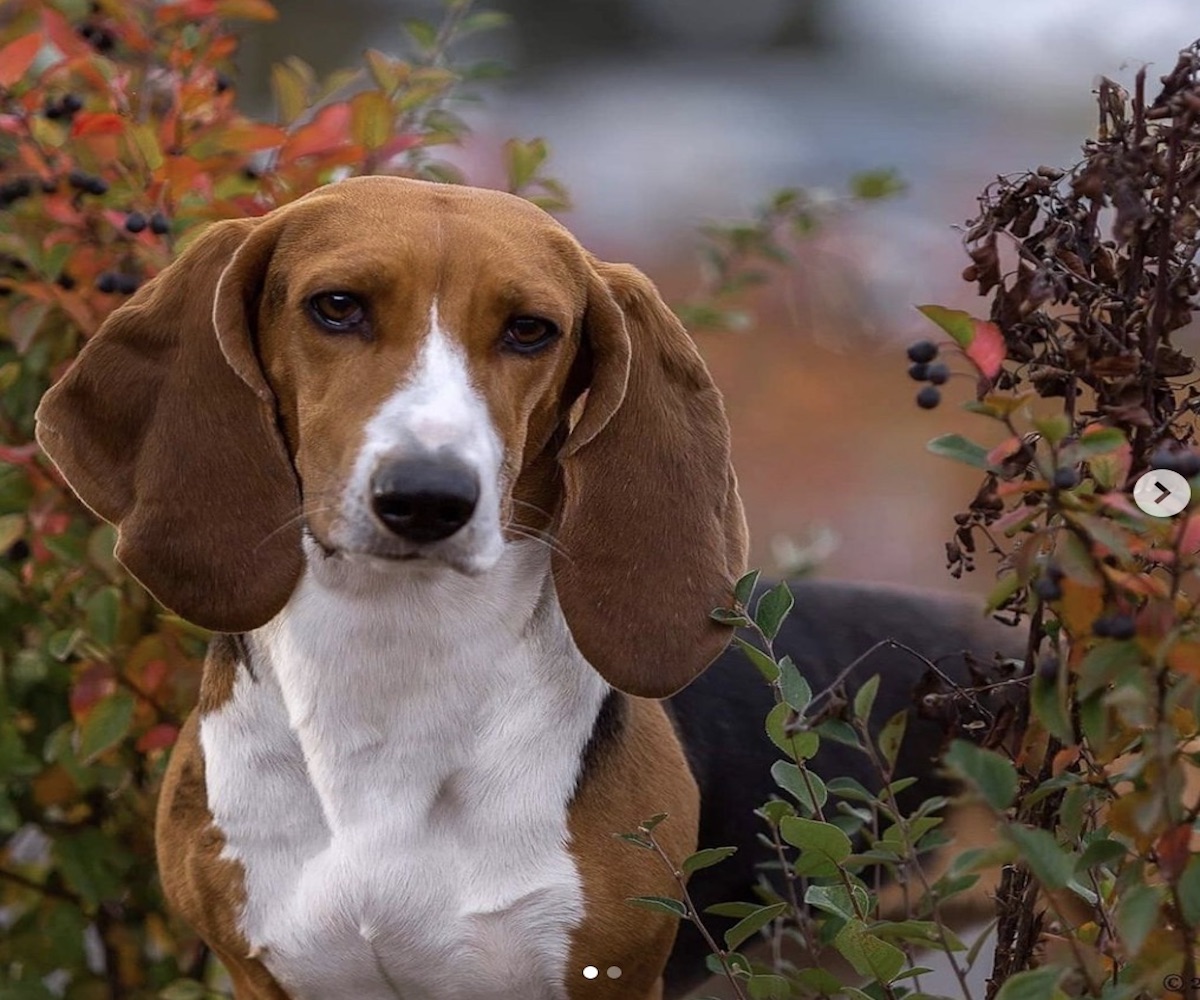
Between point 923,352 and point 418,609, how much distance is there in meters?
0.93

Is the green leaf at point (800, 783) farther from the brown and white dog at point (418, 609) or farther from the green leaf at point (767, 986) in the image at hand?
the brown and white dog at point (418, 609)

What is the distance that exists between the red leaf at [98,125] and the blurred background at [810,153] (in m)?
1.51

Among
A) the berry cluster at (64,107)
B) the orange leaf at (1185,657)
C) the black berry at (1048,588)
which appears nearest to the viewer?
the orange leaf at (1185,657)

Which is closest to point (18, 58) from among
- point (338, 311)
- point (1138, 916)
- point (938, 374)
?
point (338, 311)

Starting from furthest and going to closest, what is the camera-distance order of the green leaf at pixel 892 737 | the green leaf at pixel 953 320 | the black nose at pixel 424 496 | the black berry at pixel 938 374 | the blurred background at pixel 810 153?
1. the blurred background at pixel 810 153
2. the black nose at pixel 424 496
3. the green leaf at pixel 892 737
4. the black berry at pixel 938 374
5. the green leaf at pixel 953 320

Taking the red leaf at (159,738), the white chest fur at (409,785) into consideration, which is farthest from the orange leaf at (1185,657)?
the red leaf at (159,738)

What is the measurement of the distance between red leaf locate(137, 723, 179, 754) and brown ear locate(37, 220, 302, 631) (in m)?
0.70

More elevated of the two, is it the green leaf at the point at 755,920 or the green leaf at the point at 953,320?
the green leaf at the point at 953,320

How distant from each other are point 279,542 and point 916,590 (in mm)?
1668

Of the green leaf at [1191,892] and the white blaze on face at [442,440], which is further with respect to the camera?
the white blaze on face at [442,440]

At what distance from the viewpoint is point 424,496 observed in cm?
242

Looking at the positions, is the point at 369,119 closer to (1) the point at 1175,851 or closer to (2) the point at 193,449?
(2) the point at 193,449

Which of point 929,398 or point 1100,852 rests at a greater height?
point 929,398

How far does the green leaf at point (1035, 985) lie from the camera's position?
1.92m
